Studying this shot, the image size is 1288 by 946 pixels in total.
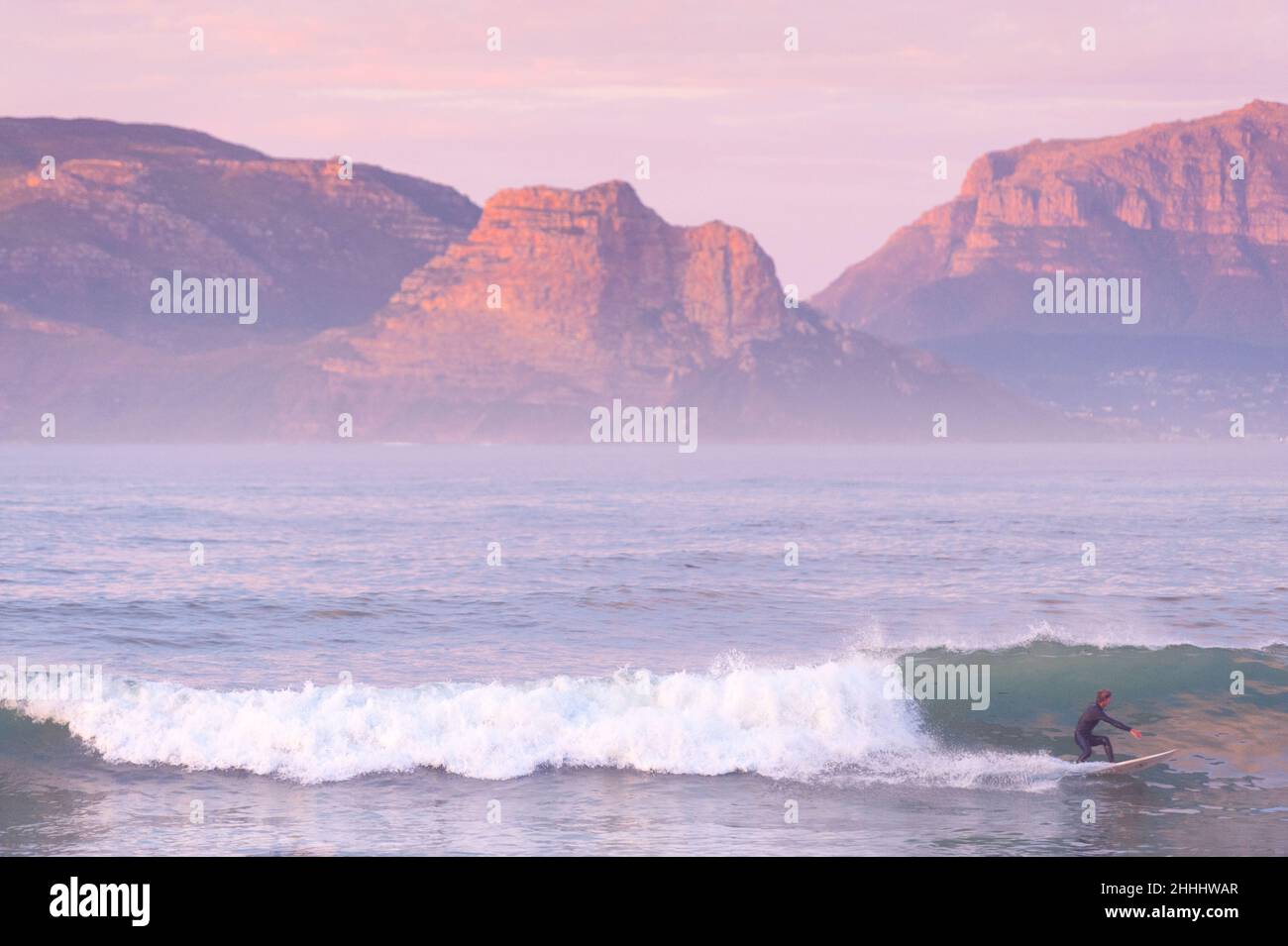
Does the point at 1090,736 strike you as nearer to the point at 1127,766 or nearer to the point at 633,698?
the point at 1127,766

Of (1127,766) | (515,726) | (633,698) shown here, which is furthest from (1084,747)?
(515,726)

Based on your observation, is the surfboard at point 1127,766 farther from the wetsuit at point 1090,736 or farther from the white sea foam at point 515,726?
the white sea foam at point 515,726

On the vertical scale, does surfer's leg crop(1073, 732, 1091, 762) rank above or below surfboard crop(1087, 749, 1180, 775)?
above

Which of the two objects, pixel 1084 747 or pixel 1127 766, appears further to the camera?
pixel 1084 747

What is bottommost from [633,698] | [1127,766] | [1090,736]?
[1127,766]

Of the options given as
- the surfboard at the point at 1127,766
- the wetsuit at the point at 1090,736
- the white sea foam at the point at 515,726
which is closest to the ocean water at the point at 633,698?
the white sea foam at the point at 515,726

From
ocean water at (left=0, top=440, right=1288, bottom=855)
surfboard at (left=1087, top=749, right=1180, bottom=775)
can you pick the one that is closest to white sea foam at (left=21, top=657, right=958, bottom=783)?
ocean water at (left=0, top=440, right=1288, bottom=855)

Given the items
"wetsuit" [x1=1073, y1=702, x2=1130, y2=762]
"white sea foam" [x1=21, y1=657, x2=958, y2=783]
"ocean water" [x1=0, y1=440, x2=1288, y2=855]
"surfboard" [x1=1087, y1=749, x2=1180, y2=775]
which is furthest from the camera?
"white sea foam" [x1=21, y1=657, x2=958, y2=783]

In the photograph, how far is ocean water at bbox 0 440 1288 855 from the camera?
64.4ft

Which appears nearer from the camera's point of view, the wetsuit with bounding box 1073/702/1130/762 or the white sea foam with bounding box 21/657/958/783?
the wetsuit with bounding box 1073/702/1130/762

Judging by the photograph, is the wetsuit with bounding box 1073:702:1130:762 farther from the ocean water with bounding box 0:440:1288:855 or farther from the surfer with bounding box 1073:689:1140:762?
the ocean water with bounding box 0:440:1288:855

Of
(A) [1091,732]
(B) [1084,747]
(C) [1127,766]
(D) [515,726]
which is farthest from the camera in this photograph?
(D) [515,726]

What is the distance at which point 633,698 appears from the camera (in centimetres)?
2567
